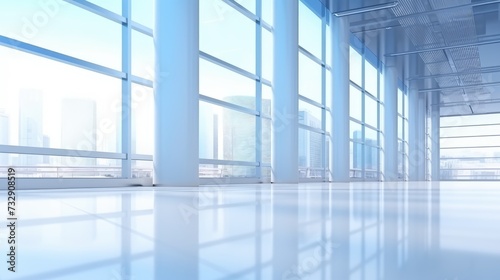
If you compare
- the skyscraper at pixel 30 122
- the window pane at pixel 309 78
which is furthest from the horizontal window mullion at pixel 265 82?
the skyscraper at pixel 30 122

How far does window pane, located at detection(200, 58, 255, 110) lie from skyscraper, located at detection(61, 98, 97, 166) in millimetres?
2854

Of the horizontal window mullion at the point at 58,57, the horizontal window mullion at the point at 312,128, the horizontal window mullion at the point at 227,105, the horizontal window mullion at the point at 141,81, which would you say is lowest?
the horizontal window mullion at the point at 312,128

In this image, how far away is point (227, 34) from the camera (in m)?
11.0

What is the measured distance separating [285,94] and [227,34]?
2209 mm

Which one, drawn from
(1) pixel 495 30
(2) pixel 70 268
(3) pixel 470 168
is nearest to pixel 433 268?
(2) pixel 70 268

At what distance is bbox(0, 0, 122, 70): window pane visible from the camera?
20.7 ft

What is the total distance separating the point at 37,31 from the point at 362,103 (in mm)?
14913

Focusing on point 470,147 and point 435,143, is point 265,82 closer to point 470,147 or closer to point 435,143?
point 435,143

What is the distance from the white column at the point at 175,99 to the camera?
7.16 m

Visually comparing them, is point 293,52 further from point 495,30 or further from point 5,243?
point 5,243

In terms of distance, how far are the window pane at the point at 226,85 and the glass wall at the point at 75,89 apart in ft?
5.35

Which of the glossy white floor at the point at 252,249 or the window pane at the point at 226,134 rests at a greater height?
the window pane at the point at 226,134

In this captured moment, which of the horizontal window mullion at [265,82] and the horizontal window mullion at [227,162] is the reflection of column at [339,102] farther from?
the horizontal window mullion at [227,162]

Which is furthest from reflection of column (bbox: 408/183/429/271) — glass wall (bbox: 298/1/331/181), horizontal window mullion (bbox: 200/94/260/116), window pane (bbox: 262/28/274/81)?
glass wall (bbox: 298/1/331/181)
